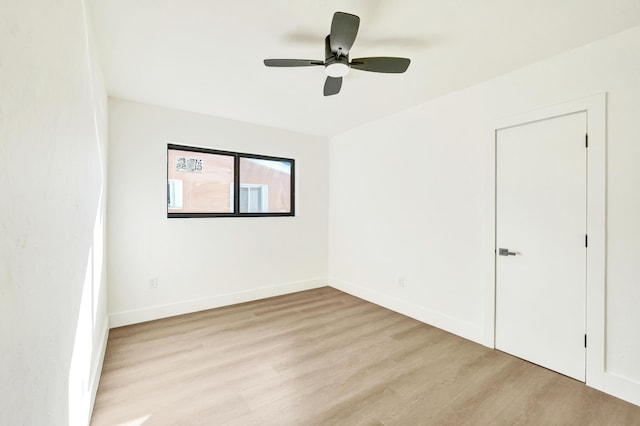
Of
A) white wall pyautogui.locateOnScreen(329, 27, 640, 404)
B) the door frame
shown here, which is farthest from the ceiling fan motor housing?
the door frame

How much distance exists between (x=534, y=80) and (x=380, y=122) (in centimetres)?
177

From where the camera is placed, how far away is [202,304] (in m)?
3.58

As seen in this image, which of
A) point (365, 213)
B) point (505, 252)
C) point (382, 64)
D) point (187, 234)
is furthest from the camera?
point (365, 213)

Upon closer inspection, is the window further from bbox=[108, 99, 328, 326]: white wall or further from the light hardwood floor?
the light hardwood floor

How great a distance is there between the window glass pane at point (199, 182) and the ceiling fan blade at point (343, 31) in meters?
2.50

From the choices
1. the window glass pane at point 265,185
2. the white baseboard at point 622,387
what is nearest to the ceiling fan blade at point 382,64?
the window glass pane at point 265,185

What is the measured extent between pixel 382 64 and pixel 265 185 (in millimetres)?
2713

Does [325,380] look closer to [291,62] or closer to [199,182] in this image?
[291,62]

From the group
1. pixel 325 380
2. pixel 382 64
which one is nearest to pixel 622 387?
pixel 325 380

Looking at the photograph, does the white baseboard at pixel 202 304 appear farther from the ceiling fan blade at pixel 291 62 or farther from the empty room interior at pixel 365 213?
the ceiling fan blade at pixel 291 62

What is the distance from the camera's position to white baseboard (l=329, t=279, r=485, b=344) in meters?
2.82

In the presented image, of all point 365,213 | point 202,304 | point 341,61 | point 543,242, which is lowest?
point 202,304

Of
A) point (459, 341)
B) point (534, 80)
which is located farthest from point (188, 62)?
point (459, 341)

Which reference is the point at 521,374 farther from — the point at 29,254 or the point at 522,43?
the point at 29,254
